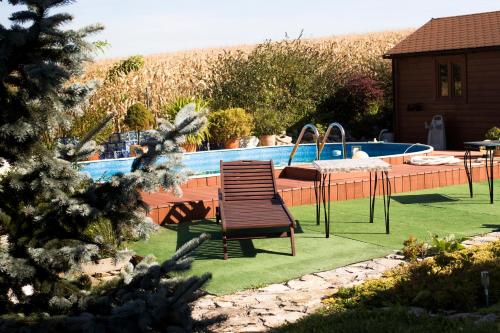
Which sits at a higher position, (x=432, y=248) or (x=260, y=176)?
(x=260, y=176)

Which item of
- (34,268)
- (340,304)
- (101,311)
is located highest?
(34,268)

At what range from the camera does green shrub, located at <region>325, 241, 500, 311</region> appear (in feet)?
18.4

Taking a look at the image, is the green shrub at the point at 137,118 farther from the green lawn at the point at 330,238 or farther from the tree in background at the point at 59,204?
the tree in background at the point at 59,204

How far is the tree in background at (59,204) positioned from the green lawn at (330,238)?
2688 mm

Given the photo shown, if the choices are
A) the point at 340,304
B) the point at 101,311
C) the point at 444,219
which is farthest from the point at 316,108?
the point at 101,311

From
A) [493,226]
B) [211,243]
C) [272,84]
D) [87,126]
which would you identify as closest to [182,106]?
[272,84]

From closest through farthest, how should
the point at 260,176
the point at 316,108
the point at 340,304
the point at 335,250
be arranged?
the point at 340,304
the point at 335,250
the point at 260,176
the point at 316,108

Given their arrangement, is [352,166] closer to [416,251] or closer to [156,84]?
[416,251]

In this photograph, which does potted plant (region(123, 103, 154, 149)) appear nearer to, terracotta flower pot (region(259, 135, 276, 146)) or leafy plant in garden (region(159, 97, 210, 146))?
leafy plant in garden (region(159, 97, 210, 146))

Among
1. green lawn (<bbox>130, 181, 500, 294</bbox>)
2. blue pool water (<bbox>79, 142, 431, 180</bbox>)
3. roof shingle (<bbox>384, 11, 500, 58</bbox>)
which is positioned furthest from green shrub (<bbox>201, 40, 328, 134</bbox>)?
green lawn (<bbox>130, 181, 500, 294</bbox>)

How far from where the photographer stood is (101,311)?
3.52 meters

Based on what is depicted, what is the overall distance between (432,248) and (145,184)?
16.0 ft

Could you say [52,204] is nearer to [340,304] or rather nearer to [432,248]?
[340,304]

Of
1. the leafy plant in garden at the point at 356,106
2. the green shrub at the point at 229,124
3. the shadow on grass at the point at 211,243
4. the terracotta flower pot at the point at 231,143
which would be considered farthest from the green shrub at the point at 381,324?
the leafy plant in garden at the point at 356,106
